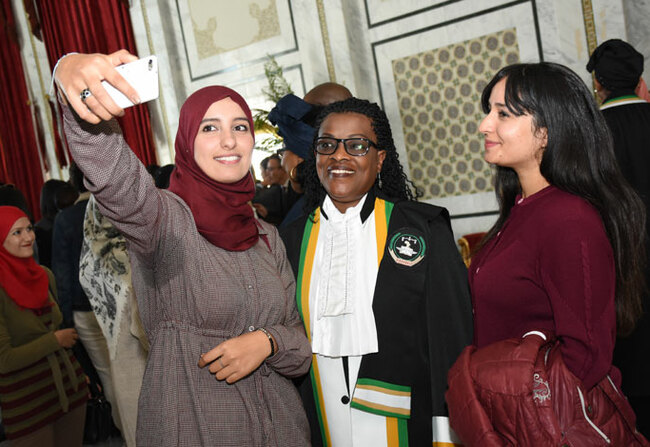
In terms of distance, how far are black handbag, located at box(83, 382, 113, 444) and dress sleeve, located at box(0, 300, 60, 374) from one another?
1030 millimetres

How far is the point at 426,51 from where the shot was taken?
548cm

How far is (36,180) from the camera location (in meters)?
9.02

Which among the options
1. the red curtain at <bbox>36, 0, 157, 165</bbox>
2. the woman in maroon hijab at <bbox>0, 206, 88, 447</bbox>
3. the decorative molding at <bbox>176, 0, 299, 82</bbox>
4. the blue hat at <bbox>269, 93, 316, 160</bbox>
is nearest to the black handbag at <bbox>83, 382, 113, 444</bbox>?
the woman in maroon hijab at <bbox>0, 206, 88, 447</bbox>

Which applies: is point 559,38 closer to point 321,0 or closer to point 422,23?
point 422,23

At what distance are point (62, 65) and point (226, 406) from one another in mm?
993

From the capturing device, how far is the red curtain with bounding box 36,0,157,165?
7422 mm

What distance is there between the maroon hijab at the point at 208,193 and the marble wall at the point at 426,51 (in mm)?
3885

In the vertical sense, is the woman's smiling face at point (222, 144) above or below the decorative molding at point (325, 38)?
below

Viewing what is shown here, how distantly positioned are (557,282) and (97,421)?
3.41 metres

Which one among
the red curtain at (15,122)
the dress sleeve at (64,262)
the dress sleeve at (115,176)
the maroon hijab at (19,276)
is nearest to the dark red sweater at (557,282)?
the dress sleeve at (115,176)

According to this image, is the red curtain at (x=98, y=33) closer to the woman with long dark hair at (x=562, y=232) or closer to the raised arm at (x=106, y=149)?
the raised arm at (x=106, y=149)

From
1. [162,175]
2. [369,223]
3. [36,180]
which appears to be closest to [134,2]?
[36,180]

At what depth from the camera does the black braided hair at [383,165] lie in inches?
82.3

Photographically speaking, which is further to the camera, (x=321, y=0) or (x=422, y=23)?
(x=321, y=0)
